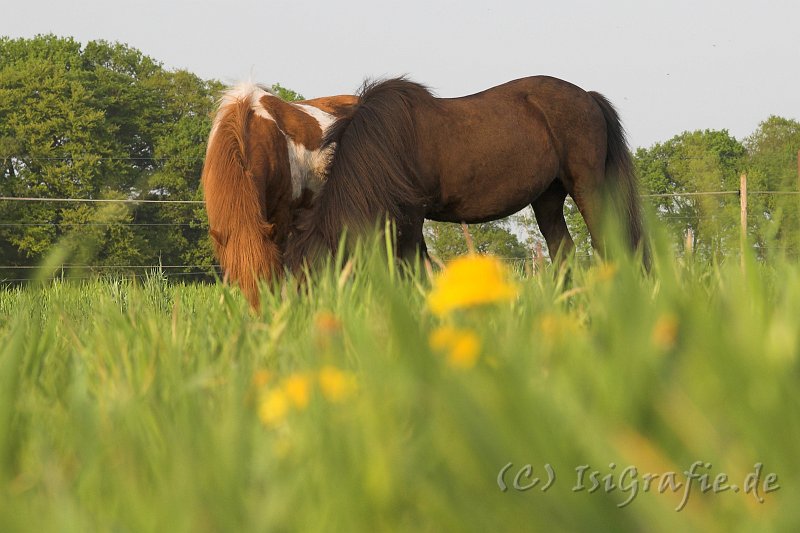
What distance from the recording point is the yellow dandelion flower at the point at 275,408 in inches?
38.0

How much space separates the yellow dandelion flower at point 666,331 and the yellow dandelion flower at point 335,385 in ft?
0.92

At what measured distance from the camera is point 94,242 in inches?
56.4

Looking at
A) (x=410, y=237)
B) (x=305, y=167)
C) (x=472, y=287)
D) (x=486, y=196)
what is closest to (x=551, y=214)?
(x=486, y=196)

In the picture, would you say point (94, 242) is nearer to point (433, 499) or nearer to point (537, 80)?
point (433, 499)

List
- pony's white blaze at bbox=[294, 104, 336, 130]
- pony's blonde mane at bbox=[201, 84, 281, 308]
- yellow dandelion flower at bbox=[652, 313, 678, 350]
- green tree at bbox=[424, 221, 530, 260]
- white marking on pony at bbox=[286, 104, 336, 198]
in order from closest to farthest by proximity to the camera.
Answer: yellow dandelion flower at bbox=[652, 313, 678, 350], pony's blonde mane at bbox=[201, 84, 281, 308], white marking on pony at bbox=[286, 104, 336, 198], pony's white blaze at bbox=[294, 104, 336, 130], green tree at bbox=[424, 221, 530, 260]

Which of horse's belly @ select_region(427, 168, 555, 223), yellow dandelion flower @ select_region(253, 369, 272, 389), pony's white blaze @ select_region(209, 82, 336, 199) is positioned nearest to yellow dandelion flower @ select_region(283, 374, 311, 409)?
yellow dandelion flower @ select_region(253, 369, 272, 389)

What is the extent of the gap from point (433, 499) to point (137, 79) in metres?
41.3

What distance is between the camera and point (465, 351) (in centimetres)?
79

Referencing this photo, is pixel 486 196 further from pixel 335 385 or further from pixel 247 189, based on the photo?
pixel 335 385

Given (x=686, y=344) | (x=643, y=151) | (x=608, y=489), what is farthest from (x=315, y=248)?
(x=643, y=151)

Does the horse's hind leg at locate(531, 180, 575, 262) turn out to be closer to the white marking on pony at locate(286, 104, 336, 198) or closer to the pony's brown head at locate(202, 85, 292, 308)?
the white marking on pony at locate(286, 104, 336, 198)

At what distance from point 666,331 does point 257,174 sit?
4.69 m

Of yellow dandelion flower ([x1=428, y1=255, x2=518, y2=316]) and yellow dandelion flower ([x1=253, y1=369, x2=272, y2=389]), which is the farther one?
yellow dandelion flower ([x1=253, y1=369, x2=272, y2=389])

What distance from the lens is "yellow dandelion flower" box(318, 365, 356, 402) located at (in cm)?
95
